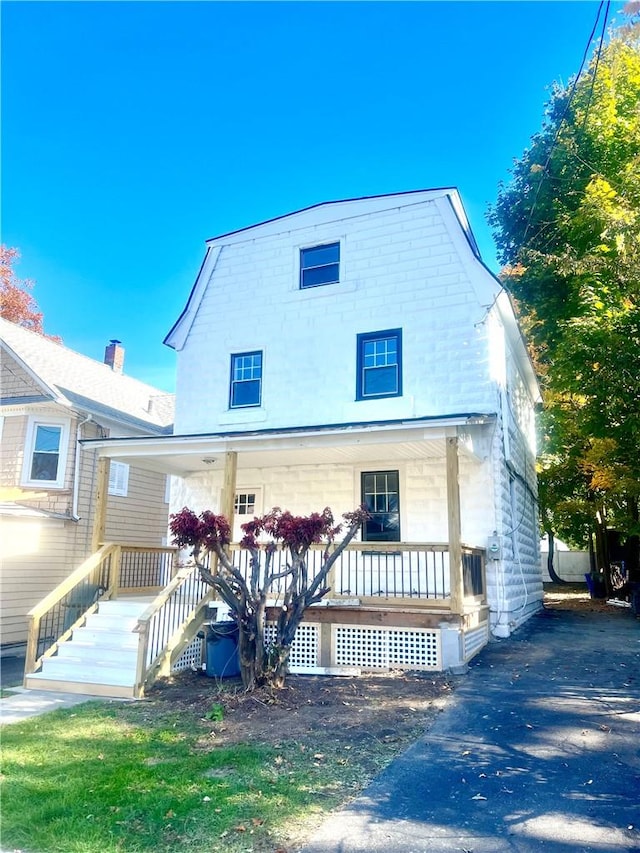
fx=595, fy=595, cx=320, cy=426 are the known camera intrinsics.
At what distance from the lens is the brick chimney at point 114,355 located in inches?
825

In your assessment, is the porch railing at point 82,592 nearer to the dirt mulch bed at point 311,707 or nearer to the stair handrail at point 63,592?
the stair handrail at point 63,592

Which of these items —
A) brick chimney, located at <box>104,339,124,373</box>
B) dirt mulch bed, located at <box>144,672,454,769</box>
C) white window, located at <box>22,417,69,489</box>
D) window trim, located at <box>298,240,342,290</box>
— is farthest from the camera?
brick chimney, located at <box>104,339,124,373</box>

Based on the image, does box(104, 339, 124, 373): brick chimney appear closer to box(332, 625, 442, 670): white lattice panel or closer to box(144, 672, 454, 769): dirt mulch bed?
box(144, 672, 454, 769): dirt mulch bed

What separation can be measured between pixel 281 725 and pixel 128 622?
412cm

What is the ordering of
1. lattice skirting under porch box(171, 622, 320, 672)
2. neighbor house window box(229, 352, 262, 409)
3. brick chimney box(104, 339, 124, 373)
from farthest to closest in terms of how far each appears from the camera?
brick chimney box(104, 339, 124, 373)
neighbor house window box(229, 352, 262, 409)
lattice skirting under porch box(171, 622, 320, 672)

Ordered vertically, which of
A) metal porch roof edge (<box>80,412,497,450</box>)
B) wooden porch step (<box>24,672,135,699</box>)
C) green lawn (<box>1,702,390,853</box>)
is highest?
metal porch roof edge (<box>80,412,497,450</box>)

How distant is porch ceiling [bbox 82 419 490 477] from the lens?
33.1 ft

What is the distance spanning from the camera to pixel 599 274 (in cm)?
1271

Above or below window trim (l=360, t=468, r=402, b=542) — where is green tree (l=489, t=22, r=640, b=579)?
above

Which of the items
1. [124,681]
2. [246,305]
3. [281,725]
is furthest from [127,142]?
[281,725]

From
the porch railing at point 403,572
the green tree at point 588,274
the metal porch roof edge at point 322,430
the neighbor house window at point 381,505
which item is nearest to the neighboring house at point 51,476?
the metal porch roof edge at point 322,430

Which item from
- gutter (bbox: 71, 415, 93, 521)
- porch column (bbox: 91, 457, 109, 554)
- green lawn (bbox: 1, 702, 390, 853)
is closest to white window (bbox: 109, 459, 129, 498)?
gutter (bbox: 71, 415, 93, 521)

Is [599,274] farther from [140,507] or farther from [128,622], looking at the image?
[140,507]

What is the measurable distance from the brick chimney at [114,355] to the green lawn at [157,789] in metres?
16.0
